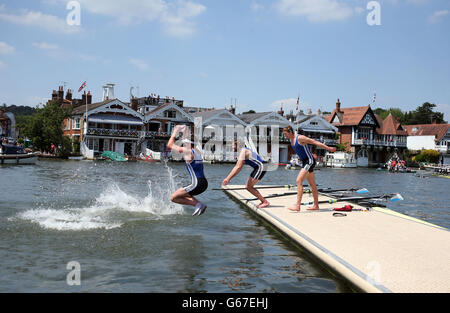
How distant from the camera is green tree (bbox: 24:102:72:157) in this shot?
59.8 m

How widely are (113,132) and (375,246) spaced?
199 feet

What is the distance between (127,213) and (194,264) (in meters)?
5.46

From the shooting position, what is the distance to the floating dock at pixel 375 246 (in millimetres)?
6129

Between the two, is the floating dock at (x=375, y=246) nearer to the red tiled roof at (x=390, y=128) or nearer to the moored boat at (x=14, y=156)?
the moored boat at (x=14, y=156)

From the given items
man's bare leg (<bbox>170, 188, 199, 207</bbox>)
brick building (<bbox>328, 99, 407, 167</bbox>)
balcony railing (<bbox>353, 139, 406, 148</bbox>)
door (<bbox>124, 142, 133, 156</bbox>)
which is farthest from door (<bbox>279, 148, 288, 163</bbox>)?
man's bare leg (<bbox>170, 188, 199, 207</bbox>)

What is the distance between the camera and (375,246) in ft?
27.1

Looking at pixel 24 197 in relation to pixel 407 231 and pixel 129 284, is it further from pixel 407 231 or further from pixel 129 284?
pixel 407 231

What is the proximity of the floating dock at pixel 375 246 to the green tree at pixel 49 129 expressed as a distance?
5251cm

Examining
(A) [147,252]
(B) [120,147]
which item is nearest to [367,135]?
(B) [120,147]

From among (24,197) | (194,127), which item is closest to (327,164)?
(194,127)

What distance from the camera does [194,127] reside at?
74500mm

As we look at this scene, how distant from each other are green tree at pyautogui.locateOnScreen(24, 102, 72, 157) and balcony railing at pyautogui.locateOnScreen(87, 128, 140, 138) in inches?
145

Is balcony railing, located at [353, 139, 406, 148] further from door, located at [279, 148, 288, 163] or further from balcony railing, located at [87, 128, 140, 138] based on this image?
balcony railing, located at [87, 128, 140, 138]
